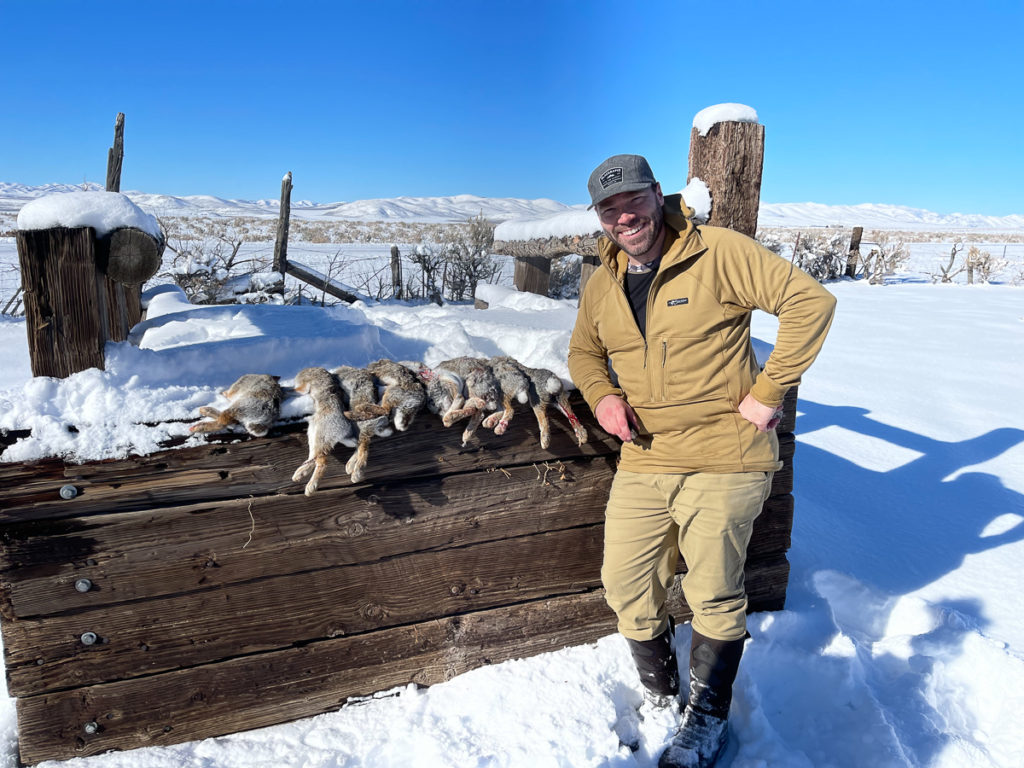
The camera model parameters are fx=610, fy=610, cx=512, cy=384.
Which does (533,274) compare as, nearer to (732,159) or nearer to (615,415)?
(732,159)

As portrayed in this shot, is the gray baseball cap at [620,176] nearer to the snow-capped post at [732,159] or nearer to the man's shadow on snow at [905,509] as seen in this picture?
the snow-capped post at [732,159]

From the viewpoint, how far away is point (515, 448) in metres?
2.19

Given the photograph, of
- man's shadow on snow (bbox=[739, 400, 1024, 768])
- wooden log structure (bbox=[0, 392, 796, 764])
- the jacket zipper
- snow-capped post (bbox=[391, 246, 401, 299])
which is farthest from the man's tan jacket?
snow-capped post (bbox=[391, 246, 401, 299])

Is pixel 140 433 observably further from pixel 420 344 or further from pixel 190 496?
pixel 420 344

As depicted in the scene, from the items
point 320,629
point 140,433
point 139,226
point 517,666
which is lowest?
point 517,666

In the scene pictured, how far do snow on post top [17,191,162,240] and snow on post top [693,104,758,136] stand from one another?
2.13 meters

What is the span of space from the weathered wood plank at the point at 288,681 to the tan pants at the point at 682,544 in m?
0.41

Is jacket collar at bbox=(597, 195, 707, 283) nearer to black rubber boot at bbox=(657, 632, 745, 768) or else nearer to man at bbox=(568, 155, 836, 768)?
man at bbox=(568, 155, 836, 768)

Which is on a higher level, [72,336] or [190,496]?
[72,336]

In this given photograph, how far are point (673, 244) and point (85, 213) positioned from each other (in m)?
1.76

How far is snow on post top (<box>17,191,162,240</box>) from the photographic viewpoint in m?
1.75

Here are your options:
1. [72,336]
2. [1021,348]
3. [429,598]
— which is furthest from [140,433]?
[1021,348]

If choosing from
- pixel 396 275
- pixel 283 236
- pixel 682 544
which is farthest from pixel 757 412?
pixel 396 275

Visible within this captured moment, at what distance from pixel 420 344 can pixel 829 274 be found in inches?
815
